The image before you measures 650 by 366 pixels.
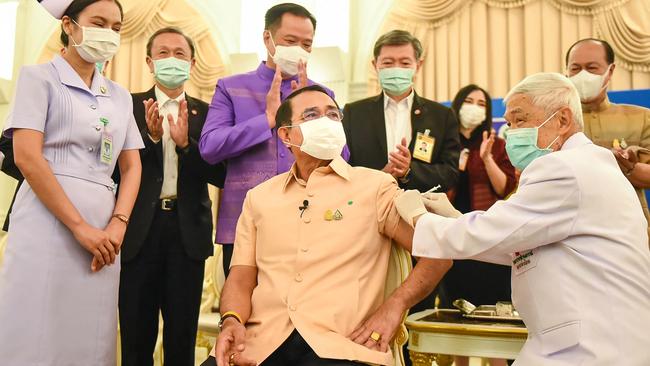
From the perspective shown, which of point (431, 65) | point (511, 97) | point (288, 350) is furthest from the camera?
point (431, 65)

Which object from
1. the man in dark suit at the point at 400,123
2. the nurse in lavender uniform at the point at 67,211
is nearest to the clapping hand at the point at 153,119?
the nurse in lavender uniform at the point at 67,211

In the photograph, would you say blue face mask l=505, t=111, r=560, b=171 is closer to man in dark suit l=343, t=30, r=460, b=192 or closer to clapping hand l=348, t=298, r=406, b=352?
clapping hand l=348, t=298, r=406, b=352

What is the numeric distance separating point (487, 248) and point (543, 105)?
1.59 feet

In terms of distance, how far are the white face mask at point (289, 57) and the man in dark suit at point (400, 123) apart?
0.43m

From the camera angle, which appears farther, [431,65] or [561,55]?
[431,65]

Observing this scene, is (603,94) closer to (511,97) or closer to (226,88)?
(511,97)

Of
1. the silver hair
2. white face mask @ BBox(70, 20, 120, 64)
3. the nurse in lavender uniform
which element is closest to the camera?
the silver hair

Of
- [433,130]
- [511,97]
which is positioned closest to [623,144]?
[433,130]

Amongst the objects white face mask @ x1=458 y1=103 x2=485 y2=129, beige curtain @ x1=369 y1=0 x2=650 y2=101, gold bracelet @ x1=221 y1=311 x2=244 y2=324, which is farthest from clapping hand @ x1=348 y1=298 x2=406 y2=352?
beige curtain @ x1=369 y1=0 x2=650 y2=101

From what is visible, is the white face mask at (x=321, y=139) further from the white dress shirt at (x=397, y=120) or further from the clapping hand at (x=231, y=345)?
the white dress shirt at (x=397, y=120)

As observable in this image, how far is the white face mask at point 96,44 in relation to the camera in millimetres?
2256

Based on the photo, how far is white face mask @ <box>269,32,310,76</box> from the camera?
107 inches

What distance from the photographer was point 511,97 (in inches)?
77.8

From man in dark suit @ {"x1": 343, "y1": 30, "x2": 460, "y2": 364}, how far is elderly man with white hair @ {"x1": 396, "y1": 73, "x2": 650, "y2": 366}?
3.55 ft
